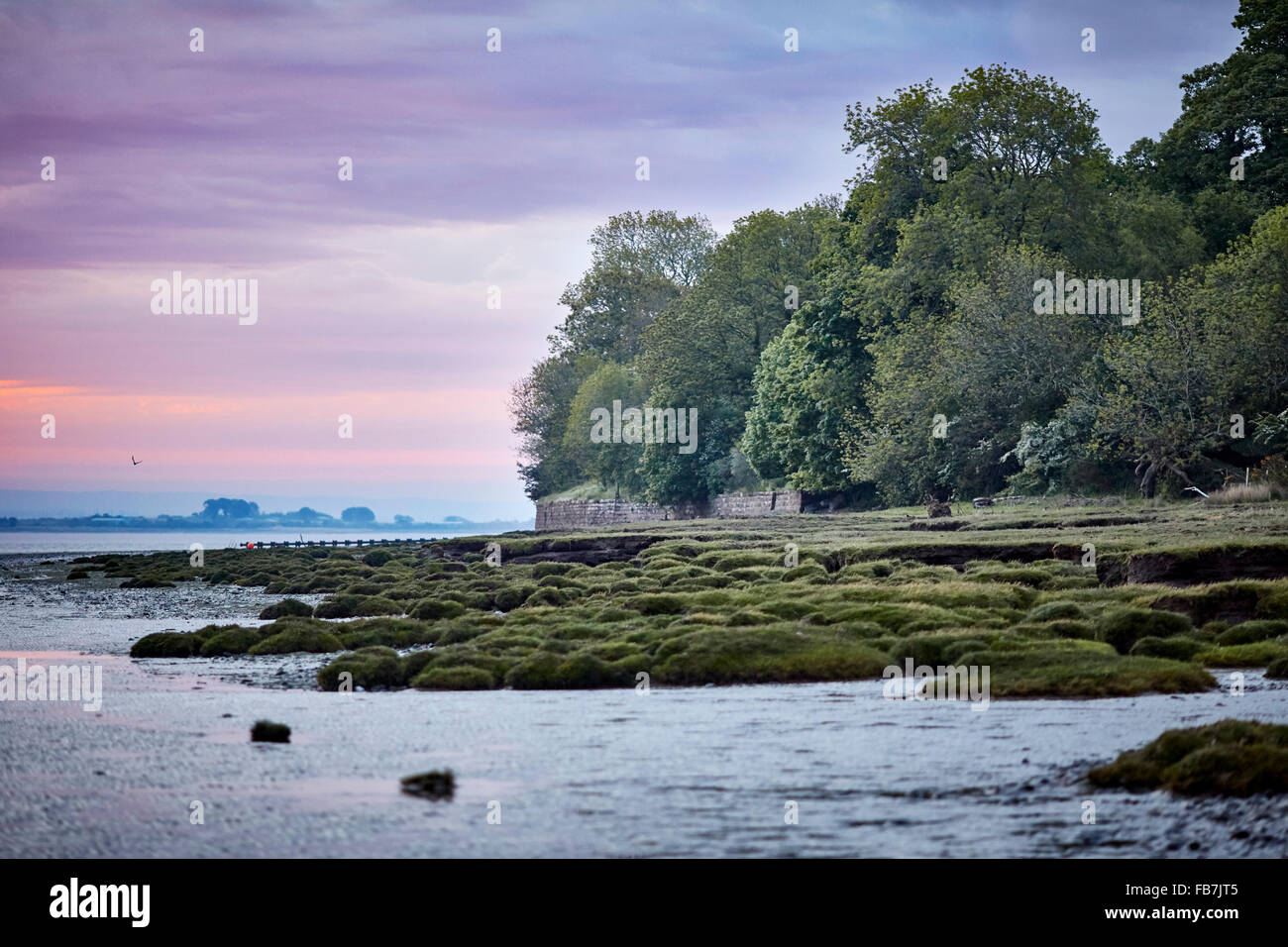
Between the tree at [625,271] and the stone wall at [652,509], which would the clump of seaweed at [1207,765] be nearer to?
the stone wall at [652,509]

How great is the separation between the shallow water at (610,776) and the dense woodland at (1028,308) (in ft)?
104

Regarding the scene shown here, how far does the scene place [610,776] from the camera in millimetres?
14078

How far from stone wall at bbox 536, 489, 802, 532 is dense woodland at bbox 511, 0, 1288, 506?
1828 mm

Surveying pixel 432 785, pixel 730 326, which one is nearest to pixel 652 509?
pixel 730 326

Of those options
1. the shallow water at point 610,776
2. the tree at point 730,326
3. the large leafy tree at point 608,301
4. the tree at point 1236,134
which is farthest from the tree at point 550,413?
the shallow water at point 610,776

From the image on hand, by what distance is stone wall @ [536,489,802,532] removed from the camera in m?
83.4

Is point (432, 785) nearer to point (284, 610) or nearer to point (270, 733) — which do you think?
point (270, 733)

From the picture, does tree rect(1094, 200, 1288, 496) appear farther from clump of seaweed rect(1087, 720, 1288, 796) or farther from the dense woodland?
clump of seaweed rect(1087, 720, 1288, 796)

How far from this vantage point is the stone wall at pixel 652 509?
274 ft

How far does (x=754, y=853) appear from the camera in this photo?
36.1ft

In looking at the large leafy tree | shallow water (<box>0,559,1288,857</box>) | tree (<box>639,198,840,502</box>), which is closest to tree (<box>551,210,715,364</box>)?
the large leafy tree

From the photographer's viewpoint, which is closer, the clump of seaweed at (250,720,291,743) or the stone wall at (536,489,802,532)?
the clump of seaweed at (250,720,291,743)
